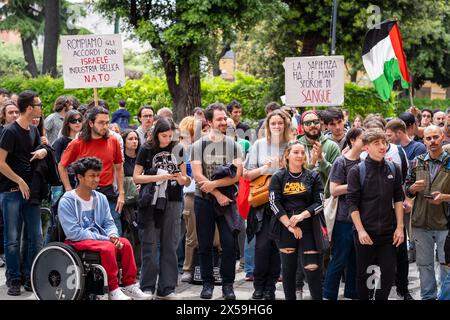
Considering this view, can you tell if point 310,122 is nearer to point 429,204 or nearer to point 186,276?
point 429,204

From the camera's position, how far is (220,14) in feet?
63.6

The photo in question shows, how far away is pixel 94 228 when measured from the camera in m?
8.05

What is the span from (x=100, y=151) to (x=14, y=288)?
179cm

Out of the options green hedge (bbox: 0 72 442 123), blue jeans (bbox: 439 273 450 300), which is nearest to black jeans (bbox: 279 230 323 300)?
blue jeans (bbox: 439 273 450 300)

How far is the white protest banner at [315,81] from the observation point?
11328 millimetres

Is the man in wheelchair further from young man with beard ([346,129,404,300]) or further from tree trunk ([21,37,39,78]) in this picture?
tree trunk ([21,37,39,78])

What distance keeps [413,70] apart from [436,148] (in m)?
32.6

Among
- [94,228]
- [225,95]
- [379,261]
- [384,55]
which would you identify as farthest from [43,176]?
[225,95]

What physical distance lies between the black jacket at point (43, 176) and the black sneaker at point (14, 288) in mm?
906

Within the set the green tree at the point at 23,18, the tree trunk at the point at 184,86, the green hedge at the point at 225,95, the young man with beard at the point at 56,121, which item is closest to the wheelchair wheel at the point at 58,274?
the young man with beard at the point at 56,121

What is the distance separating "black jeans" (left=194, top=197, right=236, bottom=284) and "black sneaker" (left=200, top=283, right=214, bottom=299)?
10 cm

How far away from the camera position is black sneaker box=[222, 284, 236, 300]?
8789 mm

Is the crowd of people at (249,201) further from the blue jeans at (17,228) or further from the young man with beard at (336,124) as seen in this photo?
Answer: the young man with beard at (336,124)
